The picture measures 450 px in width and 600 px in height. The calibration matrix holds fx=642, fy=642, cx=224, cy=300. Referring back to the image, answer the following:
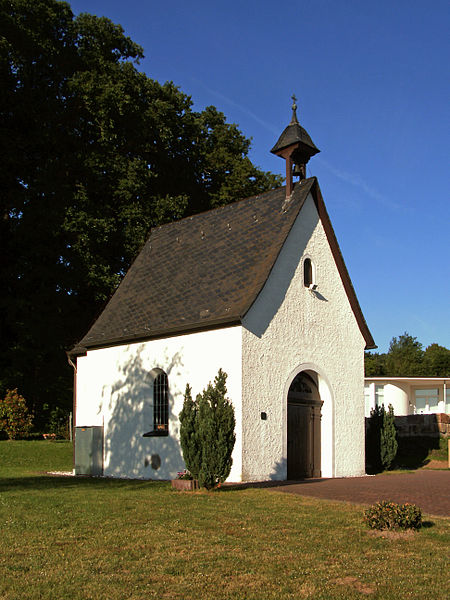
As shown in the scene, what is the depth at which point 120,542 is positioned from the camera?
919 centimetres

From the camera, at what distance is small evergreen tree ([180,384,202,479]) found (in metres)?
15.6

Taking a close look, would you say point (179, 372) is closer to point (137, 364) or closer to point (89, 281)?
point (137, 364)

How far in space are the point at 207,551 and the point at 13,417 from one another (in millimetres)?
24489

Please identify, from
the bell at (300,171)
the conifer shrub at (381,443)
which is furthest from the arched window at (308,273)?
the conifer shrub at (381,443)

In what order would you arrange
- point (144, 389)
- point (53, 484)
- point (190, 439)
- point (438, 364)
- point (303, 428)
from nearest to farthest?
point (190, 439) → point (53, 484) → point (303, 428) → point (144, 389) → point (438, 364)

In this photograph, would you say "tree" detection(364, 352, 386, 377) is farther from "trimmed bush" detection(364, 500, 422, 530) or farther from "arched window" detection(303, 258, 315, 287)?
"trimmed bush" detection(364, 500, 422, 530)

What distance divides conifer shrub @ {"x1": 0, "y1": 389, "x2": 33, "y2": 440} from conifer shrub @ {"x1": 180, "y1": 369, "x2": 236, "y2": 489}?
17.7 meters

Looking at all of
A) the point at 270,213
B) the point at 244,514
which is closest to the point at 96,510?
the point at 244,514

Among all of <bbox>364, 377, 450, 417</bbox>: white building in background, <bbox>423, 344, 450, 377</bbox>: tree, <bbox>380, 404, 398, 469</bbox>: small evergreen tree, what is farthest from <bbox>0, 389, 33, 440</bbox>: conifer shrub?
<bbox>423, 344, 450, 377</bbox>: tree

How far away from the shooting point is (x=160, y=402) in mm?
20594

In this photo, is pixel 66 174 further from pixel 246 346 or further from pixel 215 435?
pixel 215 435

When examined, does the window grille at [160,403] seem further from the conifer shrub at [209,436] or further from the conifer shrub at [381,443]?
the conifer shrub at [381,443]

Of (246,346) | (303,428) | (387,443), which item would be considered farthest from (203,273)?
(387,443)

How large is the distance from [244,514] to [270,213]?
11.9 meters
